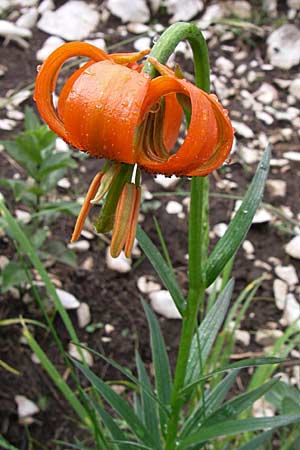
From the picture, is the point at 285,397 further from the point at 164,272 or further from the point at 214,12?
the point at 214,12

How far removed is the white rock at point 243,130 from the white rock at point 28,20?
0.85 m

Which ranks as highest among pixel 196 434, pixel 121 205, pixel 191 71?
pixel 121 205

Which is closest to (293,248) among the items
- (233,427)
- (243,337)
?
(243,337)

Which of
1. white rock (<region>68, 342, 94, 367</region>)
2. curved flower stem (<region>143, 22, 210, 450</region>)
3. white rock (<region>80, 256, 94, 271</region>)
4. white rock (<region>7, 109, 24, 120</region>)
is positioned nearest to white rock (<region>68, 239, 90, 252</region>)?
white rock (<region>80, 256, 94, 271</region>)

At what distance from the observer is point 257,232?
192cm

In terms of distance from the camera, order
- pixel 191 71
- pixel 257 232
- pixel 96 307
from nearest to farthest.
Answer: pixel 96 307 < pixel 257 232 < pixel 191 71

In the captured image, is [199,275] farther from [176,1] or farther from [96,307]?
[176,1]

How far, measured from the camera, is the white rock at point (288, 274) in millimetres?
1802

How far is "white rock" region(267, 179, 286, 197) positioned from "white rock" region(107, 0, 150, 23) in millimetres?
889

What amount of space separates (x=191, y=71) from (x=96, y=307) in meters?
1.06

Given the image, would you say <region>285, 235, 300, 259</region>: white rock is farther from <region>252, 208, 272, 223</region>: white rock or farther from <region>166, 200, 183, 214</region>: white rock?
<region>166, 200, 183, 214</region>: white rock

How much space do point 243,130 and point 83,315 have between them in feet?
2.93

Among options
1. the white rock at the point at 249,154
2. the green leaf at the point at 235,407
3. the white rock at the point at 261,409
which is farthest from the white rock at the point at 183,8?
the green leaf at the point at 235,407

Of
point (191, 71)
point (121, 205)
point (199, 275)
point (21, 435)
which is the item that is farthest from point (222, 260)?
point (191, 71)
